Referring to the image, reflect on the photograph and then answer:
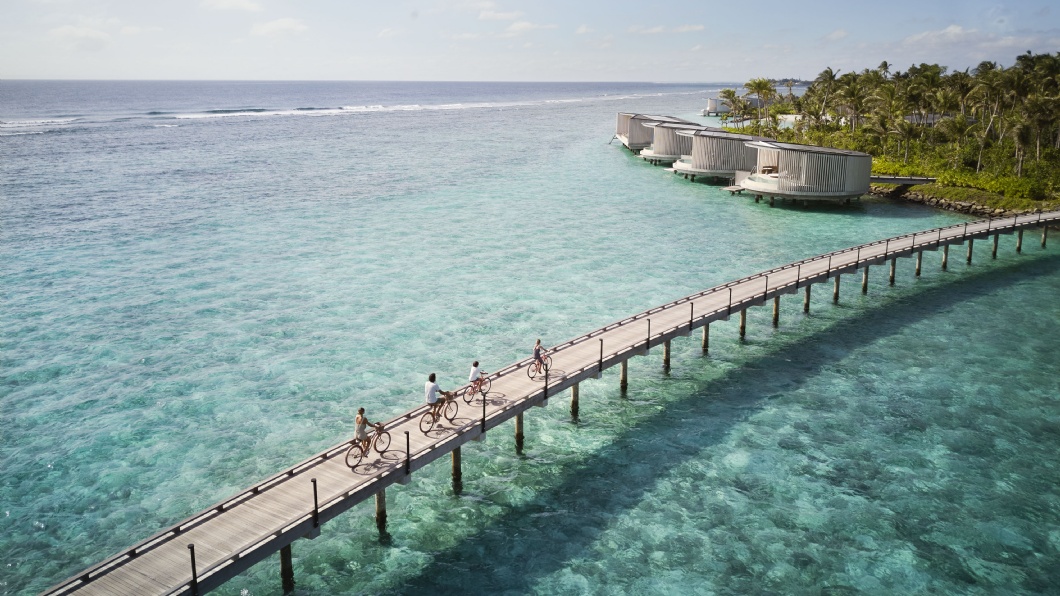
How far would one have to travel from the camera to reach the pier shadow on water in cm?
1920

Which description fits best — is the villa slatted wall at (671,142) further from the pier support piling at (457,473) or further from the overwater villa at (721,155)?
the pier support piling at (457,473)

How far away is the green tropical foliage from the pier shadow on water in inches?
1400

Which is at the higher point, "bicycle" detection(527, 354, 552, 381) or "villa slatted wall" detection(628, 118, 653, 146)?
"villa slatted wall" detection(628, 118, 653, 146)

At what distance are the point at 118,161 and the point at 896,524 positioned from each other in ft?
325

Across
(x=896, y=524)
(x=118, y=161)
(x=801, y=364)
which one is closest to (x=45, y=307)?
(x=801, y=364)

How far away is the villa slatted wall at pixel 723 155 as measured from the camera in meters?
77.7

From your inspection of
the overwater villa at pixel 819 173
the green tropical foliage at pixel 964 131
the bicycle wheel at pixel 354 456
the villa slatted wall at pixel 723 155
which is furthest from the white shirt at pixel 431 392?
the villa slatted wall at pixel 723 155

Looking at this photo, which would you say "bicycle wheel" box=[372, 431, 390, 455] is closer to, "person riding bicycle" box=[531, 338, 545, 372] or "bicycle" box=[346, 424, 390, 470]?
"bicycle" box=[346, 424, 390, 470]

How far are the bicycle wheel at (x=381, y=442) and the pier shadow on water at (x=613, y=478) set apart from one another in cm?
302

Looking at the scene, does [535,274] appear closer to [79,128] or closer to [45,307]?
[45,307]

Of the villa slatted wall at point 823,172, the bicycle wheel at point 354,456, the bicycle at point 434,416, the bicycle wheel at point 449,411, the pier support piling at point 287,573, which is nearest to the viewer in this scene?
the pier support piling at point 287,573

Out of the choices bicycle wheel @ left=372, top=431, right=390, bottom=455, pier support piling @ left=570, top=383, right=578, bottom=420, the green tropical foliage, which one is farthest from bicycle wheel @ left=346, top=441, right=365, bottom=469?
the green tropical foliage

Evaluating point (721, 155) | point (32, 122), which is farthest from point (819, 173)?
point (32, 122)

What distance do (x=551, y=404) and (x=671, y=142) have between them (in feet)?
230
